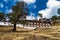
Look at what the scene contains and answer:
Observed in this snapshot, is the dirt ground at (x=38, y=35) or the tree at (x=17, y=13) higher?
the tree at (x=17, y=13)

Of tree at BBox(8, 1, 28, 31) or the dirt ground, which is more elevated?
tree at BBox(8, 1, 28, 31)

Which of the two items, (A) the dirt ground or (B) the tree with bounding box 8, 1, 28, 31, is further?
(B) the tree with bounding box 8, 1, 28, 31

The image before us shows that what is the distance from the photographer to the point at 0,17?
100m

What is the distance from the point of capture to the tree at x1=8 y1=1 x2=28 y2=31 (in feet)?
182

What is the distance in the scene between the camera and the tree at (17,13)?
55500mm

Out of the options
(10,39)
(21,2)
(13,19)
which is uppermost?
(21,2)

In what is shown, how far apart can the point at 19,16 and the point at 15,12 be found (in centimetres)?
161

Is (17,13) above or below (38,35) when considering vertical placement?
above

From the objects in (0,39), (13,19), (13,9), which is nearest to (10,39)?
(0,39)

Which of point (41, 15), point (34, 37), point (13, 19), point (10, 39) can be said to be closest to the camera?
point (34, 37)

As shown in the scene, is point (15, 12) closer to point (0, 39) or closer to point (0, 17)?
point (0, 39)

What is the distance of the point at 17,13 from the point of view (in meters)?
56.3

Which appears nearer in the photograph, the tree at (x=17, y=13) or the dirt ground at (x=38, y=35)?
the dirt ground at (x=38, y=35)

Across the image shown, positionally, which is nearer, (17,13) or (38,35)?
(38,35)
